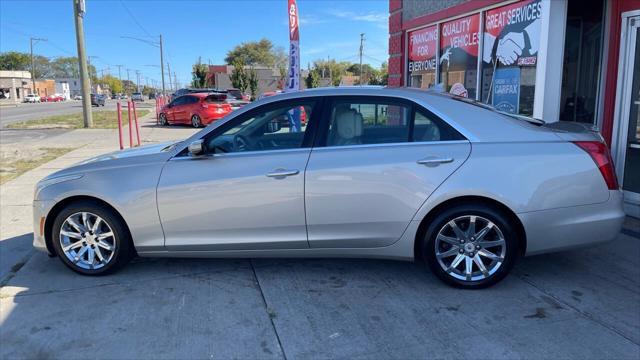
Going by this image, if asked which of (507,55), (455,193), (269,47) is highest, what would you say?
(269,47)

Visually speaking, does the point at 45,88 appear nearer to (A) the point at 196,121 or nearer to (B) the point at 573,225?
(A) the point at 196,121

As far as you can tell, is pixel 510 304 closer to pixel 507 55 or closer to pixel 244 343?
pixel 244 343

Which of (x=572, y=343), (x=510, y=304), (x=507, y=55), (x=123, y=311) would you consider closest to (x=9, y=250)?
(x=123, y=311)

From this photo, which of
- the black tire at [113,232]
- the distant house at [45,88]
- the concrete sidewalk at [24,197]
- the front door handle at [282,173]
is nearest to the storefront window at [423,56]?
the front door handle at [282,173]

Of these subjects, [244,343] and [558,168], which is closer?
[244,343]

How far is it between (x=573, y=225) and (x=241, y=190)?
8.39ft

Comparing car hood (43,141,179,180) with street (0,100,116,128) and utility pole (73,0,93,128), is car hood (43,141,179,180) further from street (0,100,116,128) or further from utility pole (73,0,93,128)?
street (0,100,116,128)

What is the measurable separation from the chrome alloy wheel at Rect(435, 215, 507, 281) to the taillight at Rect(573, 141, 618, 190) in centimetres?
90

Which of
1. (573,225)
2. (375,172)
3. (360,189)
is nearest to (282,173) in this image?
(360,189)

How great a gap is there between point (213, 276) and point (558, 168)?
2897mm

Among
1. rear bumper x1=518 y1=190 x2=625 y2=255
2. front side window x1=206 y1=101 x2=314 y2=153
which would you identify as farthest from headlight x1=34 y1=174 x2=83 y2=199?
rear bumper x1=518 y1=190 x2=625 y2=255

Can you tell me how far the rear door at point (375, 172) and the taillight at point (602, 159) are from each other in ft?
3.01

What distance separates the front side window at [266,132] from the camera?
422 cm

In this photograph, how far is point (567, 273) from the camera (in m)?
4.45
